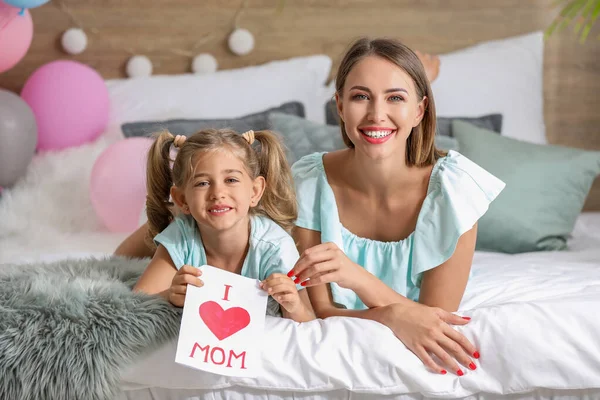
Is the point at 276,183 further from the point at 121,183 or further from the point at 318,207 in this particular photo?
the point at 121,183

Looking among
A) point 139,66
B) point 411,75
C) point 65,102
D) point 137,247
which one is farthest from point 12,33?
point 411,75

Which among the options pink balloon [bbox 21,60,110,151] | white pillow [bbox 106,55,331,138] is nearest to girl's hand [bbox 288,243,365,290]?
white pillow [bbox 106,55,331,138]

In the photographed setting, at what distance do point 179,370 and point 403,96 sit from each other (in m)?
0.70

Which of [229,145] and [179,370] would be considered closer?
[179,370]

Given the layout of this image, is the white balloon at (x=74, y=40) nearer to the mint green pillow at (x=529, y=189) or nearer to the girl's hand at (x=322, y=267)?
the mint green pillow at (x=529, y=189)

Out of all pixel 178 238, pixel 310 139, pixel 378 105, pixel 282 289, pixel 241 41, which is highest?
pixel 241 41

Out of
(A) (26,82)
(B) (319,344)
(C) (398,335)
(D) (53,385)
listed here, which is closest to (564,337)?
(C) (398,335)

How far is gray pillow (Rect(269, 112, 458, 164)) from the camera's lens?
2.23 meters

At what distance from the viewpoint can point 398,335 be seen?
1422 millimetres

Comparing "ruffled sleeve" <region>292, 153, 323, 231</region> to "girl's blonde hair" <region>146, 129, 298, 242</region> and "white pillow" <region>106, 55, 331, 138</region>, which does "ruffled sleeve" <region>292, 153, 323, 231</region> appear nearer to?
"girl's blonde hair" <region>146, 129, 298, 242</region>

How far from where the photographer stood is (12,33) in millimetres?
2387

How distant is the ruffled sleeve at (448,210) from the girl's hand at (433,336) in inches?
6.9

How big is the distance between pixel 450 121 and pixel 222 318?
1.30m

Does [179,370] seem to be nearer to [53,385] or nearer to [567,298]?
[53,385]
